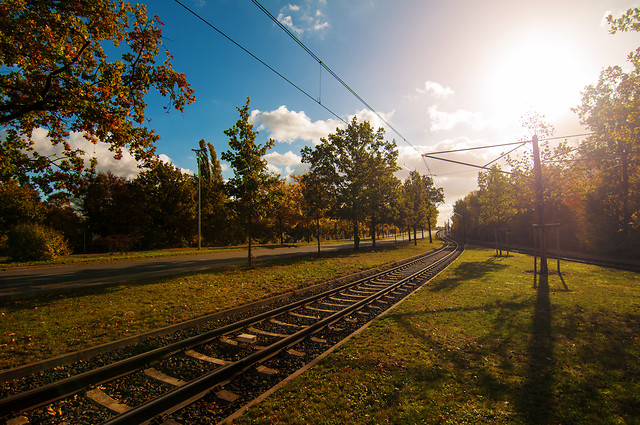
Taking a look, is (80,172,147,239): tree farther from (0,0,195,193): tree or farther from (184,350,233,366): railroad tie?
(184,350,233,366): railroad tie

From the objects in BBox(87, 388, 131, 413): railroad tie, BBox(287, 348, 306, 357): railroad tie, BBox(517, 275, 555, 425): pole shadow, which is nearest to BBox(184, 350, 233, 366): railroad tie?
BBox(287, 348, 306, 357): railroad tie

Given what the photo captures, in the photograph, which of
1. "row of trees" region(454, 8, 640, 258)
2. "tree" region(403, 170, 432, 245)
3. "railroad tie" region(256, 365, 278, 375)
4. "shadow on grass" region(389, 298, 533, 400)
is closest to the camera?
"shadow on grass" region(389, 298, 533, 400)

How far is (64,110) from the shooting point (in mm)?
8234

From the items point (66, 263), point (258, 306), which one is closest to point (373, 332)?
point (258, 306)

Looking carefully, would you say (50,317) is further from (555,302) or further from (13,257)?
(13,257)

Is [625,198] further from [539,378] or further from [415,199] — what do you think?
[539,378]

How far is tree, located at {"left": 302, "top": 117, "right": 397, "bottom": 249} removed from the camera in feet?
93.3

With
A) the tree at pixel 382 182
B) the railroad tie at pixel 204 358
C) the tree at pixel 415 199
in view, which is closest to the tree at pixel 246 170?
the railroad tie at pixel 204 358

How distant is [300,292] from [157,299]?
5.19 meters

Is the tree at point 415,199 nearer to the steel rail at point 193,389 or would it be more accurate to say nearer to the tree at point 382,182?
the tree at point 382,182

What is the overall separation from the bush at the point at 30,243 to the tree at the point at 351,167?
2144cm

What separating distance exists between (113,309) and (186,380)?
5105 mm

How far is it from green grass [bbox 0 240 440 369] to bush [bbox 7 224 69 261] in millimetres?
12454

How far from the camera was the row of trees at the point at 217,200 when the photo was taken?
15.9 meters
